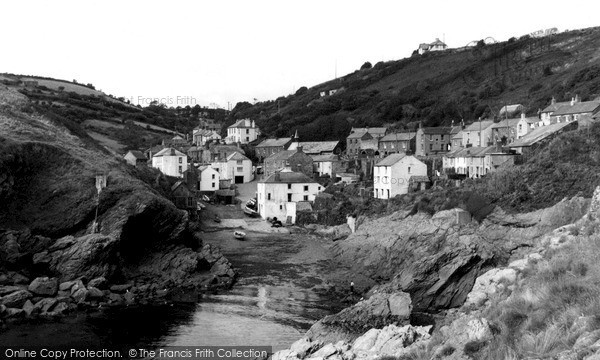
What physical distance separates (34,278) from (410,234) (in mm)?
26869

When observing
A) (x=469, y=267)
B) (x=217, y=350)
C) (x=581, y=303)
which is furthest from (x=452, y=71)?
(x=581, y=303)

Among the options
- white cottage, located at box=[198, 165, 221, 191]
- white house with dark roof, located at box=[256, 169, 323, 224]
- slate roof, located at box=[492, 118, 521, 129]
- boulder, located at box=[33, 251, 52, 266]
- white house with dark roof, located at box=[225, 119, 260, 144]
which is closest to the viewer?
boulder, located at box=[33, 251, 52, 266]

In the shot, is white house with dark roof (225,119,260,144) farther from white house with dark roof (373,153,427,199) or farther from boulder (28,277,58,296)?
boulder (28,277,58,296)

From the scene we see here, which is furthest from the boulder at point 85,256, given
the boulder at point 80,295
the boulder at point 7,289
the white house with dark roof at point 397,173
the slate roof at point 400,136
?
the slate roof at point 400,136

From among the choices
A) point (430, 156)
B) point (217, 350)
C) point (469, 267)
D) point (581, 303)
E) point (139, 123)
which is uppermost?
point (139, 123)

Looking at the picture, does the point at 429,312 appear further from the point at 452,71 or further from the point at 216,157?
the point at 452,71

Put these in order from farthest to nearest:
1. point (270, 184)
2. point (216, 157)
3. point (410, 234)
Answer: point (216, 157)
point (270, 184)
point (410, 234)

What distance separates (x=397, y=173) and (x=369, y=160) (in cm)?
1733

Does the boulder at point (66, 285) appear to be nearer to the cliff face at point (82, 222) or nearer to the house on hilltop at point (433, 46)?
the cliff face at point (82, 222)

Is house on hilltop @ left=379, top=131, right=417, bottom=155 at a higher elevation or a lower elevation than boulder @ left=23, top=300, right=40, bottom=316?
higher

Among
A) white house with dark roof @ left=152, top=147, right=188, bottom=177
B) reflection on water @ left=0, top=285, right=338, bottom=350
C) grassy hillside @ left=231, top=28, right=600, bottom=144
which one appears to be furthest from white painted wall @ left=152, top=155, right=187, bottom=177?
reflection on water @ left=0, top=285, right=338, bottom=350

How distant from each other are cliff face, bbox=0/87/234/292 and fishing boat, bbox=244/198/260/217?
25.8 m

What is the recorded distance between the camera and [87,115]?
15212cm

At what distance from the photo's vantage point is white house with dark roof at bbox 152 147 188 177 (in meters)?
93.1
